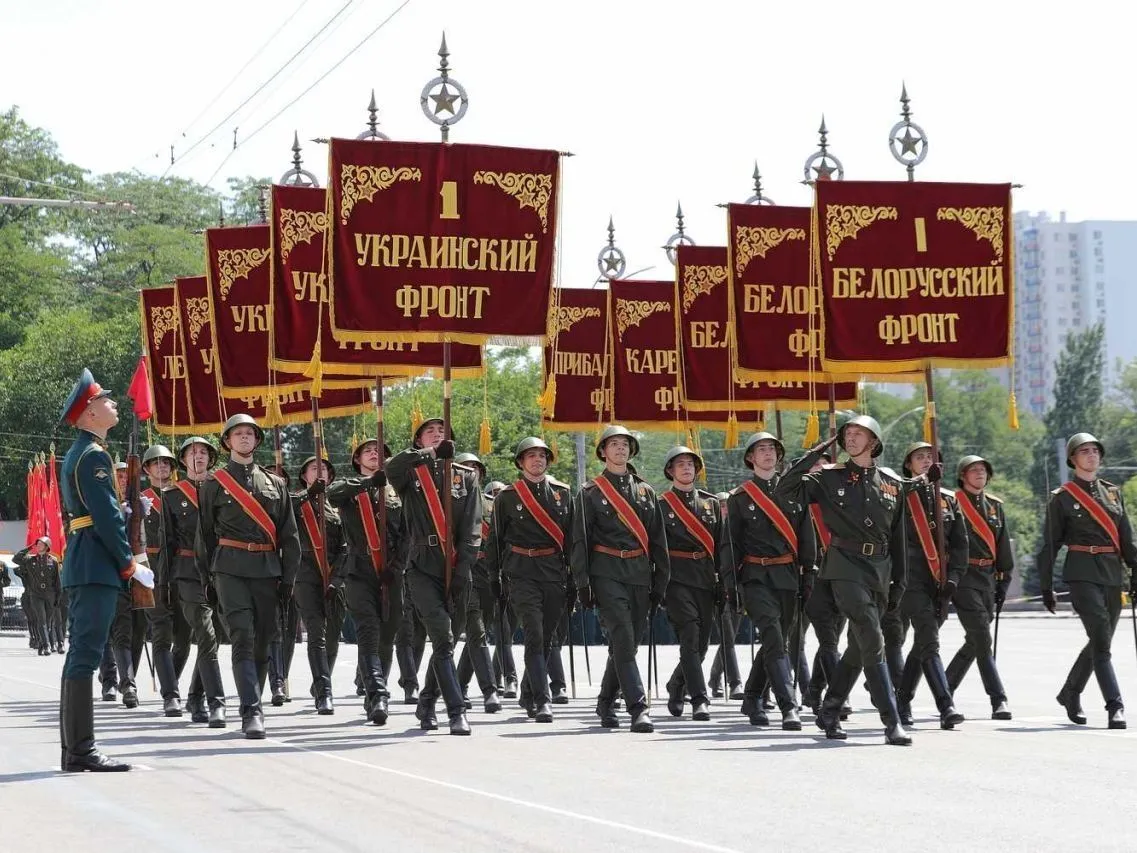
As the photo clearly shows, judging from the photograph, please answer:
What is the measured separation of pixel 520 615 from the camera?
15664mm

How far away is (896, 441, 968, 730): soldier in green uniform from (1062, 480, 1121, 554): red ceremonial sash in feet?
2.89

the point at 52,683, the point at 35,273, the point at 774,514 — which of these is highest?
the point at 35,273

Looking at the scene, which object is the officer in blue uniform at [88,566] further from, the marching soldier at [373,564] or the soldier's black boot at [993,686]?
the soldier's black boot at [993,686]

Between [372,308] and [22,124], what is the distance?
72757 millimetres

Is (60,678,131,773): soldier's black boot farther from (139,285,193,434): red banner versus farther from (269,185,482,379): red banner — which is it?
(139,285,193,434): red banner

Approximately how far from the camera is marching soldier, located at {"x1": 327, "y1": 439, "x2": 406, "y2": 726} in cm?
1577

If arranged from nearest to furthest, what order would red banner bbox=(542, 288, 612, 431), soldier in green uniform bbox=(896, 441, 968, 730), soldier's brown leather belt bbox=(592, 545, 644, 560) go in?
1. soldier in green uniform bbox=(896, 441, 968, 730)
2. soldier's brown leather belt bbox=(592, 545, 644, 560)
3. red banner bbox=(542, 288, 612, 431)

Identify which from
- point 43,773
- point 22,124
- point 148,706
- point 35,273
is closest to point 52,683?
point 148,706

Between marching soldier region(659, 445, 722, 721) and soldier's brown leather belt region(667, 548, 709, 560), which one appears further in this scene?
soldier's brown leather belt region(667, 548, 709, 560)

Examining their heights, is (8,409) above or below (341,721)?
above

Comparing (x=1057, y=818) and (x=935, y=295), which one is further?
(x=935, y=295)

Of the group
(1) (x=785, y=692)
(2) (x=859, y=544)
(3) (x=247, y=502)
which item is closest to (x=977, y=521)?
(1) (x=785, y=692)

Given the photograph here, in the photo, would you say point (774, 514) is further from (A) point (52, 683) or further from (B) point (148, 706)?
(A) point (52, 683)

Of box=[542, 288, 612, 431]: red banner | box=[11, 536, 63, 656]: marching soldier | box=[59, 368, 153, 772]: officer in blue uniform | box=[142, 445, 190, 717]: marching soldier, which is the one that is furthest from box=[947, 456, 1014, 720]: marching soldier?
box=[11, 536, 63, 656]: marching soldier
